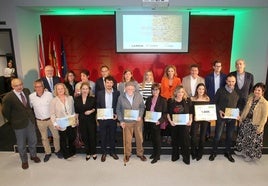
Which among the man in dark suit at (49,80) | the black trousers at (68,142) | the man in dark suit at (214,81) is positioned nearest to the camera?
the black trousers at (68,142)

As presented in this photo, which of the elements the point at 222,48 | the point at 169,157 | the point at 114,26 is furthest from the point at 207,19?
the point at 169,157

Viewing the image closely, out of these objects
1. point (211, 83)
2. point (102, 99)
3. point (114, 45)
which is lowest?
point (102, 99)

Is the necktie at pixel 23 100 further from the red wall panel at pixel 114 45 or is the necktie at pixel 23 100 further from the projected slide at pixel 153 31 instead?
the projected slide at pixel 153 31

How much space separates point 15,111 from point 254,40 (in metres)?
5.80

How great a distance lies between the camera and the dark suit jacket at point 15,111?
12.3 ft

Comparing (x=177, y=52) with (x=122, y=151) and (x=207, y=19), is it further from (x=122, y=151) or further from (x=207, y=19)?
(x=122, y=151)

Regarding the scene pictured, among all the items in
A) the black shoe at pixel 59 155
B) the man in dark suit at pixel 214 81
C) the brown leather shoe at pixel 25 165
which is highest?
the man in dark suit at pixel 214 81

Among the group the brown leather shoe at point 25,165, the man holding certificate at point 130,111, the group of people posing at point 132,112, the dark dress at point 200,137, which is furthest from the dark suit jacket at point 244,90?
the brown leather shoe at point 25,165

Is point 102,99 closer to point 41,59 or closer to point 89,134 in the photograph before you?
point 89,134

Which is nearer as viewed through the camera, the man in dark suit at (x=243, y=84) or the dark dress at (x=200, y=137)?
the dark dress at (x=200, y=137)

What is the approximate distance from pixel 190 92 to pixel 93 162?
2322 mm

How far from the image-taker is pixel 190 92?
4539 millimetres

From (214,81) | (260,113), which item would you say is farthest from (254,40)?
(260,113)

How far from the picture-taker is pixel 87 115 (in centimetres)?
407
